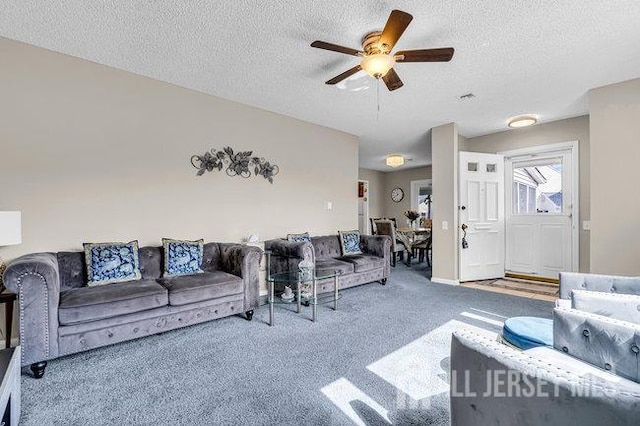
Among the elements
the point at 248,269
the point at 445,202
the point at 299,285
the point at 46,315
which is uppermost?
the point at 445,202

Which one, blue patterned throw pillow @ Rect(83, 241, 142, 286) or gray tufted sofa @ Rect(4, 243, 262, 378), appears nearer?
gray tufted sofa @ Rect(4, 243, 262, 378)

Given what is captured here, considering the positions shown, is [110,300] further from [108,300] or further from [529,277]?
[529,277]

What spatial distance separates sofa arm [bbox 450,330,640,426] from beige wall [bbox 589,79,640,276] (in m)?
3.40

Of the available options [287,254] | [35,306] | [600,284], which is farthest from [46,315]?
[600,284]

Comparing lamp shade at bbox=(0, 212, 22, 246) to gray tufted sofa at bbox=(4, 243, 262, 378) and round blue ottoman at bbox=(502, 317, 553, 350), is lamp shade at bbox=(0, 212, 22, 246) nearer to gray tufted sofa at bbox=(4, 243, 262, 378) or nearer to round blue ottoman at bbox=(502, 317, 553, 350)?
gray tufted sofa at bbox=(4, 243, 262, 378)

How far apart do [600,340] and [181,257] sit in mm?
3259

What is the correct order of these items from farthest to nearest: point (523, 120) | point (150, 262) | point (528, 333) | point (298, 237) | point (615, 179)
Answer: point (523, 120), point (298, 237), point (615, 179), point (150, 262), point (528, 333)

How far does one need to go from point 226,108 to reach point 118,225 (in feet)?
6.31

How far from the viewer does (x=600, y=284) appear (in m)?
2.03

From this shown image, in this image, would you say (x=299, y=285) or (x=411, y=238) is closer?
(x=299, y=285)

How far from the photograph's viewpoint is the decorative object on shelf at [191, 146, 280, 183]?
362cm

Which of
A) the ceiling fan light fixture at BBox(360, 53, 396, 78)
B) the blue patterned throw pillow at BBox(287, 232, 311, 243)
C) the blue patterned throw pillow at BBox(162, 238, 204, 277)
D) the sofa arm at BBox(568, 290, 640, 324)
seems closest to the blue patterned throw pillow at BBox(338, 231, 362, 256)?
the blue patterned throw pillow at BBox(287, 232, 311, 243)

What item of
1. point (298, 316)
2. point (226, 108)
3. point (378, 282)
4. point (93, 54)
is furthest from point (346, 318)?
point (93, 54)

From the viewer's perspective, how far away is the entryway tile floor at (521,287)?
A: 4.03 m
